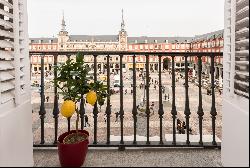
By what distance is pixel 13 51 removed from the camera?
2.41 metres

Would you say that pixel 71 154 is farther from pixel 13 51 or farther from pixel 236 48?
pixel 236 48

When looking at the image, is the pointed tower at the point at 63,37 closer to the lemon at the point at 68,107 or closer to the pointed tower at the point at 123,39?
the pointed tower at the point at 123,39

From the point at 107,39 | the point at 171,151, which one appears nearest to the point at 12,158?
the point at 171,151

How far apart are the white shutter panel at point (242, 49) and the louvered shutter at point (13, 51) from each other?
173 centimetres

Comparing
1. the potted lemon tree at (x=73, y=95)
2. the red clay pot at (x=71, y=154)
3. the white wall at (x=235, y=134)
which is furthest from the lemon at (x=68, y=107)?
the white wall at (x=235, y=134)

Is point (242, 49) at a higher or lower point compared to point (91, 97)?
higher

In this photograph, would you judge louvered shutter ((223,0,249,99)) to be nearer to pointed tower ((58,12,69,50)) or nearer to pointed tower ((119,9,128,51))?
pointed tower ((119,9,128,51))

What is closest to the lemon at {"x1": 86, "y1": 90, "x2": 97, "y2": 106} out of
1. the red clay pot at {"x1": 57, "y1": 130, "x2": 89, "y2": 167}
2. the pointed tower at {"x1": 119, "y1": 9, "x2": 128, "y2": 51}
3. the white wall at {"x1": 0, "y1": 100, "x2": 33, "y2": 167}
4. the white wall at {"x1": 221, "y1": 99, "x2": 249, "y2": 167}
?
the red clay pot at {"x1": 57, "y1": 130, "x2": 89, "y2": 167}

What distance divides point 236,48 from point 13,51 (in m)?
1.79

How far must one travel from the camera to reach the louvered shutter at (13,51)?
2197mm

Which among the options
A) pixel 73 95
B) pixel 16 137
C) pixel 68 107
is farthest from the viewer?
pixel 73 95

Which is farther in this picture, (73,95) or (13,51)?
(73,95)

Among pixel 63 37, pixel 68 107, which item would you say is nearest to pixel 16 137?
pixel 68 107

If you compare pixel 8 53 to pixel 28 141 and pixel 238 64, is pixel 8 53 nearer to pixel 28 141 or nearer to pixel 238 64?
pixel 28 141
